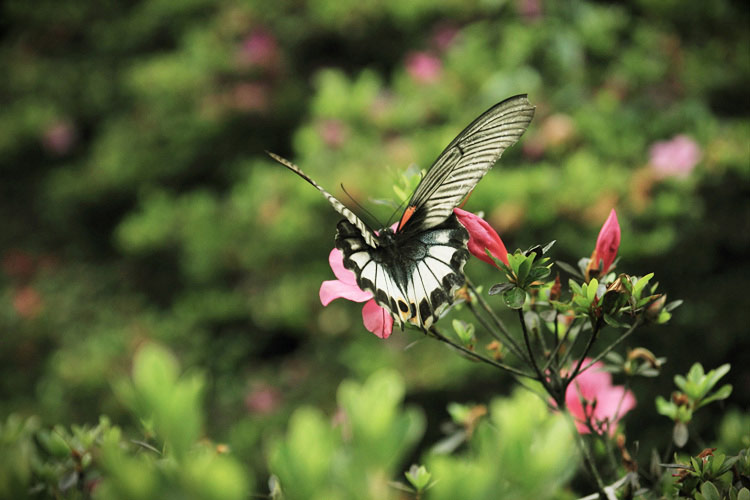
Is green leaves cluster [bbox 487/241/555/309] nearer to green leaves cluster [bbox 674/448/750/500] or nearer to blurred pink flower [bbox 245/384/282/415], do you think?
green leaves cluster [bbox 674/448/750/500]

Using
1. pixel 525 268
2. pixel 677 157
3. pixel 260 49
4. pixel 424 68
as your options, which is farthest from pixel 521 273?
pixel 260 49

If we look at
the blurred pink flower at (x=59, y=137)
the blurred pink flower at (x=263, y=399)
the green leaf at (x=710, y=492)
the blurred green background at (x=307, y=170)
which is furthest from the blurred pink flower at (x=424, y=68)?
the blurred pink flower at (x=59, y=137)

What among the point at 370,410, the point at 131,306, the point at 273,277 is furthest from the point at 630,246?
the point at 131,306

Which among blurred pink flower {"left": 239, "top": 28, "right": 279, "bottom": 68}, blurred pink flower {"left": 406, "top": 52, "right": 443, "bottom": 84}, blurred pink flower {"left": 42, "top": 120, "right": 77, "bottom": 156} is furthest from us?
blurred pink flower {"left": 42, "top": 120, "right": 77, "bottom": 156}

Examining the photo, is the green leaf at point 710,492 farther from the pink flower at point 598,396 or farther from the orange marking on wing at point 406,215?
the orange marking on wing at point 406,215

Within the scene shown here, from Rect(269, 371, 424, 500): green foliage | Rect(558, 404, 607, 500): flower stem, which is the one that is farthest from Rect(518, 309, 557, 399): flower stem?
Rect(269, 371, 424, 500): green foliage
